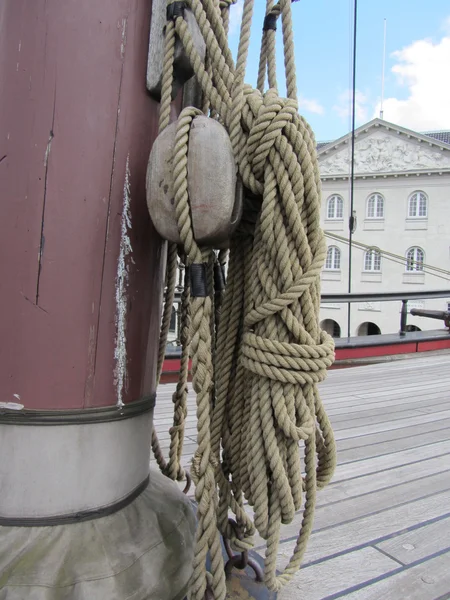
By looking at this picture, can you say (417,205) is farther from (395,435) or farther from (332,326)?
(395,435)

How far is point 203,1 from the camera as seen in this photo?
0.94m

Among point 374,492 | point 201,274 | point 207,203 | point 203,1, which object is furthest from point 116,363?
point 374,492

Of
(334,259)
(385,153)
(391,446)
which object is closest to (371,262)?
(334,259)

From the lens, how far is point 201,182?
827 mm

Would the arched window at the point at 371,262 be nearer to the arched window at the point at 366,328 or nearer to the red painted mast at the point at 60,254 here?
the arched window at the point at 366,328

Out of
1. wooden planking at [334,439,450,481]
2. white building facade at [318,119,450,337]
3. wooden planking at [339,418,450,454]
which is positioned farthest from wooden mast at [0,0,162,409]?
white building facade at [318,119,450,337]

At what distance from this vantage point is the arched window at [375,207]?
23125 millimetres

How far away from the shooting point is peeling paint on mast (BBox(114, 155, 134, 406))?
89 centimetres

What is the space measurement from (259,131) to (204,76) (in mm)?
162

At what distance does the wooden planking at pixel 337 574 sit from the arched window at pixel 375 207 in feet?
75.5

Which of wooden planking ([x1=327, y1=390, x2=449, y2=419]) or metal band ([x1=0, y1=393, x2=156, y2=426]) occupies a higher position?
metal band ([x1=0, y1=393, x2=156, y2=426])

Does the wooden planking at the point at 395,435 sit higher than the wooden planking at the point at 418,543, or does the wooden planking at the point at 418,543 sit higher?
the wooden planking at the point at 395,435

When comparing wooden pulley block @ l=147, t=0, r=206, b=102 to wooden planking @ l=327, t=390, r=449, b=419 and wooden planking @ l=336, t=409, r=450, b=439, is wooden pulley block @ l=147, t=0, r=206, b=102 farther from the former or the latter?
wooden planking @ l=327, t=390, r=449, b=419

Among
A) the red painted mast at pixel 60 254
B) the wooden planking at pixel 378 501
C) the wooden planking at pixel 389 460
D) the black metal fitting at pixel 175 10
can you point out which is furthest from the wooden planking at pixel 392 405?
the black metal fitting at pixel 175 10
